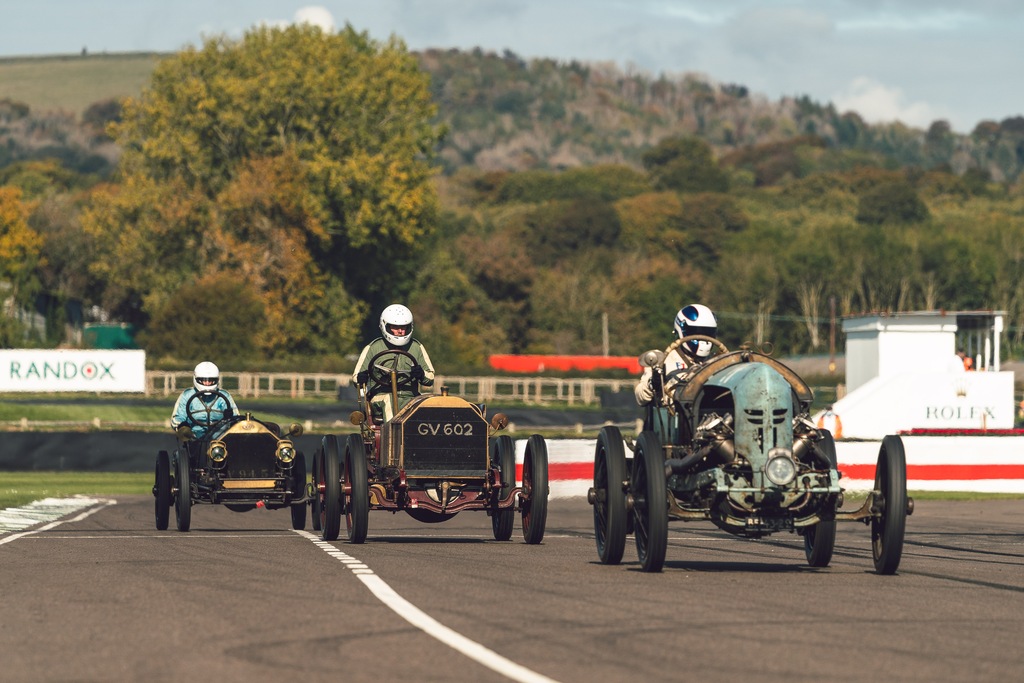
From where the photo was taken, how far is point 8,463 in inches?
1761

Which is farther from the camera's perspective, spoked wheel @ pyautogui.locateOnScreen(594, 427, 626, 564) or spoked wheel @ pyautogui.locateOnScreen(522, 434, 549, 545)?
spoked wheel @ pyautogui.locateOnScreen(522, 434, 549, 545)

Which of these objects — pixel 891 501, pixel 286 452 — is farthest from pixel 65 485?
pixel 891 501

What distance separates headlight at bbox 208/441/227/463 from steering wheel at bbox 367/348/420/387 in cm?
268

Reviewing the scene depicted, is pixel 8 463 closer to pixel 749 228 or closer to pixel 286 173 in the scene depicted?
pixel 286 173

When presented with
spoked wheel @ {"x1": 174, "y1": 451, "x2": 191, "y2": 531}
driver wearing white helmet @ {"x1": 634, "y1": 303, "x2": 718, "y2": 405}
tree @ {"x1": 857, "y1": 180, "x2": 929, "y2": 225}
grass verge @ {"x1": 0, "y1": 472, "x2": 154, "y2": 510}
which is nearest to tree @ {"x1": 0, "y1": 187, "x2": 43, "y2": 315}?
grass verge @ {"x1": 0, "y1": 472, "x2": 154, "y2": 510}

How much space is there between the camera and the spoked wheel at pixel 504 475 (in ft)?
58.2

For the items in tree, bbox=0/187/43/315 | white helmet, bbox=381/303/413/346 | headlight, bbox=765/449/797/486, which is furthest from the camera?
tree, bbox=0/187/43/315

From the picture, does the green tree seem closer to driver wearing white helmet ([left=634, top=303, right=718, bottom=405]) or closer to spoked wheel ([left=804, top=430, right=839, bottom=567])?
driver wearing white helmet ([left=634, top=303, right=718, bottom=405])

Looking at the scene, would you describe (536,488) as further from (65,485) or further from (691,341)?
(65,485)

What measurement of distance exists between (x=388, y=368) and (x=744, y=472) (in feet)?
22.3

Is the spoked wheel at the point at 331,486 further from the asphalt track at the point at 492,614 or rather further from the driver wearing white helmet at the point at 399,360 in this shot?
the driver wearing white helmet at the point at 399,360

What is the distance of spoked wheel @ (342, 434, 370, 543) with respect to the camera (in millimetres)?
17125

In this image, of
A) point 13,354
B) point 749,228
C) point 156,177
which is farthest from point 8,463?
point 749,228

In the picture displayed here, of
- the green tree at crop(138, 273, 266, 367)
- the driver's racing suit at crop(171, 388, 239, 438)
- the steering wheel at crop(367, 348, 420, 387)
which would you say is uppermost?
the green tree at crop(138, 273, 266, 367)
